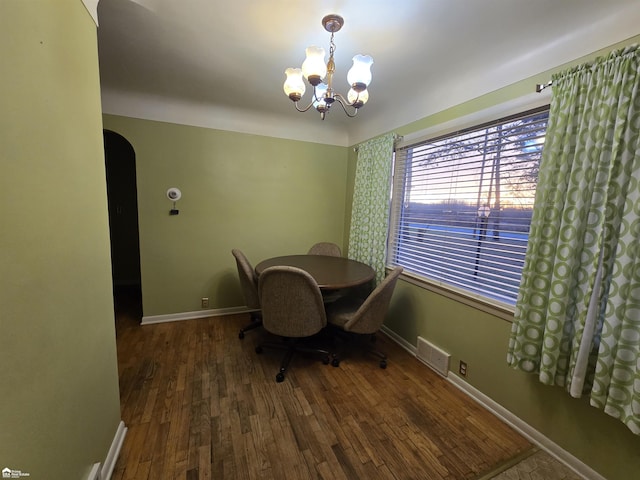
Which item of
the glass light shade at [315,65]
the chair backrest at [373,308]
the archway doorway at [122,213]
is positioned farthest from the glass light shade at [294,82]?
the archway doorway at [122,213]

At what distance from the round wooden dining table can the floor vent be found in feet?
2.50

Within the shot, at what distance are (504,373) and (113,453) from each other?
7.78 feet

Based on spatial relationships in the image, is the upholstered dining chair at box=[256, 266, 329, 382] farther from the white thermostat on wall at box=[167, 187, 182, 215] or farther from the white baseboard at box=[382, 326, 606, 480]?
the white thermostat on wall at box=[167, 187, 182, 215]

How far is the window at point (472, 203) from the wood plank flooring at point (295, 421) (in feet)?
3.00

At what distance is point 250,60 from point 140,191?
1.81m

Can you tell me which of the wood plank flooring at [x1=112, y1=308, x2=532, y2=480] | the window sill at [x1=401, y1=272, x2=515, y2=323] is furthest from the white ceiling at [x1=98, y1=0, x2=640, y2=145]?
the wood plank flooring at [x1=112, y1=308, x2=532, y2=480]

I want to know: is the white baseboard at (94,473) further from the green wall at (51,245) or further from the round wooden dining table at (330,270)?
the round wooden dining table at (330,270)

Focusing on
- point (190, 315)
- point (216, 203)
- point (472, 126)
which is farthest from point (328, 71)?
point (190, 315)

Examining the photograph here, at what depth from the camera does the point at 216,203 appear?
10.0ft

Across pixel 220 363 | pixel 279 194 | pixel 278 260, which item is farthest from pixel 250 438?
pixel 279 194

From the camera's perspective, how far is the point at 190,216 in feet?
9.70

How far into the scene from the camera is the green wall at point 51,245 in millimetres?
693

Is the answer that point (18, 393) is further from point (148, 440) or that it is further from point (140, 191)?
point (140, 191)

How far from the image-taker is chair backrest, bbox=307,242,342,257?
3346mm
